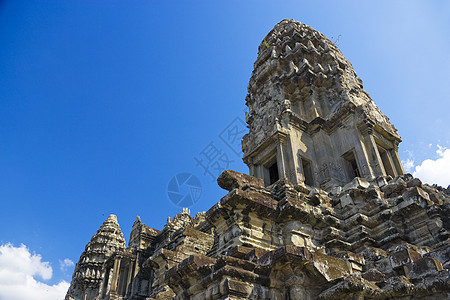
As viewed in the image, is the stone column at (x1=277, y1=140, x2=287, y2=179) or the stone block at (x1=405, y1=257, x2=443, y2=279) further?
the stone column at (x1=277, y1=140, x2=287, y2=179)

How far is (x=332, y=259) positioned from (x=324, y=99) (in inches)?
445

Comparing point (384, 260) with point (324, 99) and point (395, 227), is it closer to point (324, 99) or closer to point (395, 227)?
point (395, 227)

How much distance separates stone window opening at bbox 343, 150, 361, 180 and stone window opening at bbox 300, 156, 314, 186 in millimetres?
1487

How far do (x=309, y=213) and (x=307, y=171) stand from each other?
4507mm

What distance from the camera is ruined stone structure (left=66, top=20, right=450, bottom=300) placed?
18.4ft

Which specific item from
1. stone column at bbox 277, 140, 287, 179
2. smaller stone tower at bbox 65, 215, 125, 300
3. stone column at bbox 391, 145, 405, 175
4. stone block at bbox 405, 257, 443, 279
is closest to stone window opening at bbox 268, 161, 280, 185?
stone column at bbox 277, 140, 287, 179

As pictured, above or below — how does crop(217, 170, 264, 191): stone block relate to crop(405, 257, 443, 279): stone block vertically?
above

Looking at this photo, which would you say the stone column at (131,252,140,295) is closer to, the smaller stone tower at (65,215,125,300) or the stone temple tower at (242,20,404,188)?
the stone temple tower at (242,20,404,188)

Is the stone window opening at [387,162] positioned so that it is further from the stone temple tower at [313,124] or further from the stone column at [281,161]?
the stone column at [281,161]

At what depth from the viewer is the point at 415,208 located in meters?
8.88

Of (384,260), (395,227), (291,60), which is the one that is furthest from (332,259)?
(291,60)

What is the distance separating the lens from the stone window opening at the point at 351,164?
513 inches

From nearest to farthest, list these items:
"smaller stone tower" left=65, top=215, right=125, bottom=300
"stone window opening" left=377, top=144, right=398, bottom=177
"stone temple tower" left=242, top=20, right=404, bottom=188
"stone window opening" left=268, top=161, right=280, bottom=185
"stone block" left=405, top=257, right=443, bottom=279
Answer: "stone block" left=405, top=257, right=443, bottom=279
"stone temple tower" left=242, top=20, right=404, bottom=188
"stone window opening" left=377, top=144, right=398, bottom=177
"stone window opening" left=268, top=161, right=280, bottom=185
"smaller stone tower" left=65, top=215, right=125, bottom=300

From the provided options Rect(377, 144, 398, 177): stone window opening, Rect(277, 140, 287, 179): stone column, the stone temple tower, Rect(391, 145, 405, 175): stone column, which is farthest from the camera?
Rect(391, 145, 405, 175): stone column
